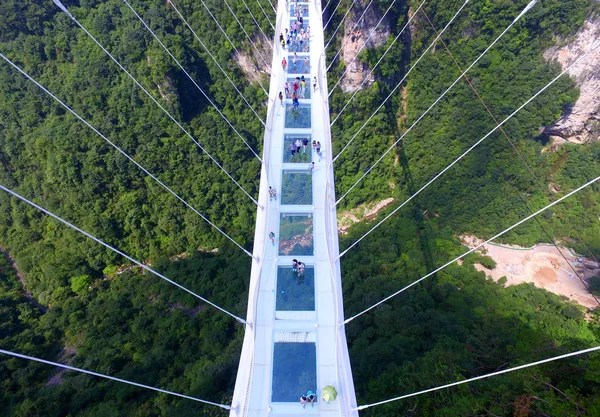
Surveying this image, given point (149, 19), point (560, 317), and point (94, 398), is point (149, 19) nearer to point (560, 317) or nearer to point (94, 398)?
point (94, 398)

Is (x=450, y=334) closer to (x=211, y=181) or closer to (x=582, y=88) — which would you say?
(x=211, y=181)

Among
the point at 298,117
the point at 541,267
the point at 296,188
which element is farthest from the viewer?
the point at 541,267

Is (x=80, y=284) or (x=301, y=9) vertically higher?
(x=301, y=9)

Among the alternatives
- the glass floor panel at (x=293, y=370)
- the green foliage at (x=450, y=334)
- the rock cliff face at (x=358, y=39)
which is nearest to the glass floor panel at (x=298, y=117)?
the glass floor panel at (x=293, y=370)

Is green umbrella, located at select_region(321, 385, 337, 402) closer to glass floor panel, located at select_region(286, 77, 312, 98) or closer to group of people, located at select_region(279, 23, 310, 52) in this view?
glass floor panel, located at select_region(286, 77, 312, 98)

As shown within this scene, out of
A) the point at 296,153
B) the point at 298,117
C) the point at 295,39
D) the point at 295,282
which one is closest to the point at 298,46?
the point at 295,39

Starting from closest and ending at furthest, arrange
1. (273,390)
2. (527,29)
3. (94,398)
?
(273,390) < (94,398) < (527,29)

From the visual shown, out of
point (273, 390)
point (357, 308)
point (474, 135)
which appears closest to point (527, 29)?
point (474, 135)
